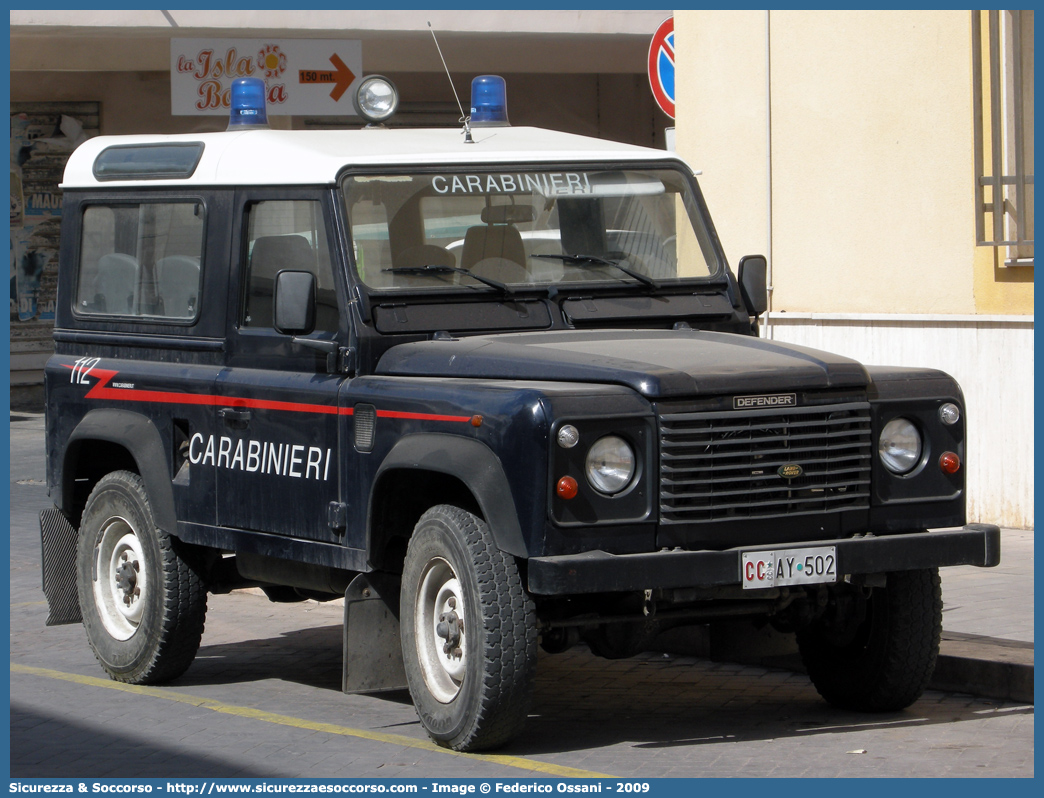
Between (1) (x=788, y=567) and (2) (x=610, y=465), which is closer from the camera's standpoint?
(2) (x=610, y=465)

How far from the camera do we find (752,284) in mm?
7461

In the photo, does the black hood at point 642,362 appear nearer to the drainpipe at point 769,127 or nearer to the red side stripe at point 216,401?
the red side stripe at point 216,401

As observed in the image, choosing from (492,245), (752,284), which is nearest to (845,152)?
(752,284)

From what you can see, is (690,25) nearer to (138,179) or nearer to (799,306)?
(799,306)

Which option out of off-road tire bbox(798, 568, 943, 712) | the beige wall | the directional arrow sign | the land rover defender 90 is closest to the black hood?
the land rover defender 90

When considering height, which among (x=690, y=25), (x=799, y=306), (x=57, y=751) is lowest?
(x=57, y=751)

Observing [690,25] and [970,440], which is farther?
[690,25]

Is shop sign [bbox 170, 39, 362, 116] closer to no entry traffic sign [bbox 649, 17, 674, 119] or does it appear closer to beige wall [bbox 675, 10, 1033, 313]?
beige wall [bbox 675, 10, 1033, 313]

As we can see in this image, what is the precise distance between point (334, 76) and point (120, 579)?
1092 centimetres

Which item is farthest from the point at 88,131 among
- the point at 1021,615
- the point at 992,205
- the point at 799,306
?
the point at 1021,615

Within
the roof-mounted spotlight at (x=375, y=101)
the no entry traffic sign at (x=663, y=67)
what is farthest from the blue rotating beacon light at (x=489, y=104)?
the no entry traffic sign at (x=663, y=67)

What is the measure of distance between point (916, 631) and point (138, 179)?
13.0 ft

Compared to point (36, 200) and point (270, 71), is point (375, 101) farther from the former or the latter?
point (36, 200)
